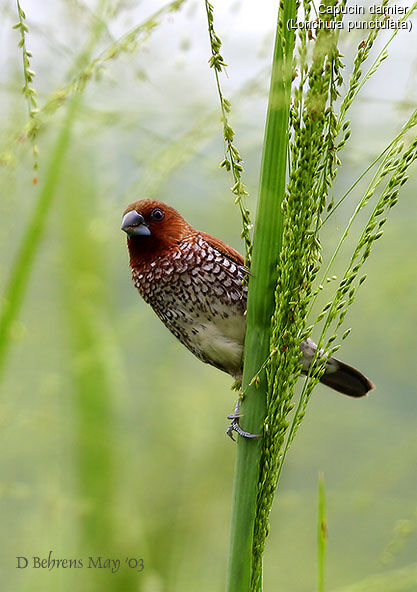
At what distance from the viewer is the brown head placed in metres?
2.25

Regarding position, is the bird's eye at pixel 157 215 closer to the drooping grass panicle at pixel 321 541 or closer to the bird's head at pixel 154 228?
the bird's head at pixel 154 228

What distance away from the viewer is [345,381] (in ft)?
8.02

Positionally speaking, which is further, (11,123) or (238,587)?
(11,123)

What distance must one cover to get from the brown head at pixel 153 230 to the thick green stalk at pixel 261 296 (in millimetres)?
936

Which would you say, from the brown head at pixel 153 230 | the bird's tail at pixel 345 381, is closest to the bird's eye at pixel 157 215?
the brown head at pixel 153 230

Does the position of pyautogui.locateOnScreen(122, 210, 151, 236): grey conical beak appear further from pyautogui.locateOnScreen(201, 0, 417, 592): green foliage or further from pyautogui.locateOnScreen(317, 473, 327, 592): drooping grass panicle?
pyautogui.locateOnScreen(317, 473, 327, 592): drooping grass panicle

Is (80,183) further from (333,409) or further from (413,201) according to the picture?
(333,409)

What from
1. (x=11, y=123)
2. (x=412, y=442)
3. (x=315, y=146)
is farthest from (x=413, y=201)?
(x=315, y=146)

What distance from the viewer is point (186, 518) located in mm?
2150

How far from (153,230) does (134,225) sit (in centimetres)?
9

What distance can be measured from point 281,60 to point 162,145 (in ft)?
2.41

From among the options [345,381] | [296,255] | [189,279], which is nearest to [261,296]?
[296,255]

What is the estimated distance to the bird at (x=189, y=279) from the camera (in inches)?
87.7

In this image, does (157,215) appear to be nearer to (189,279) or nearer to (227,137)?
(189,279)
